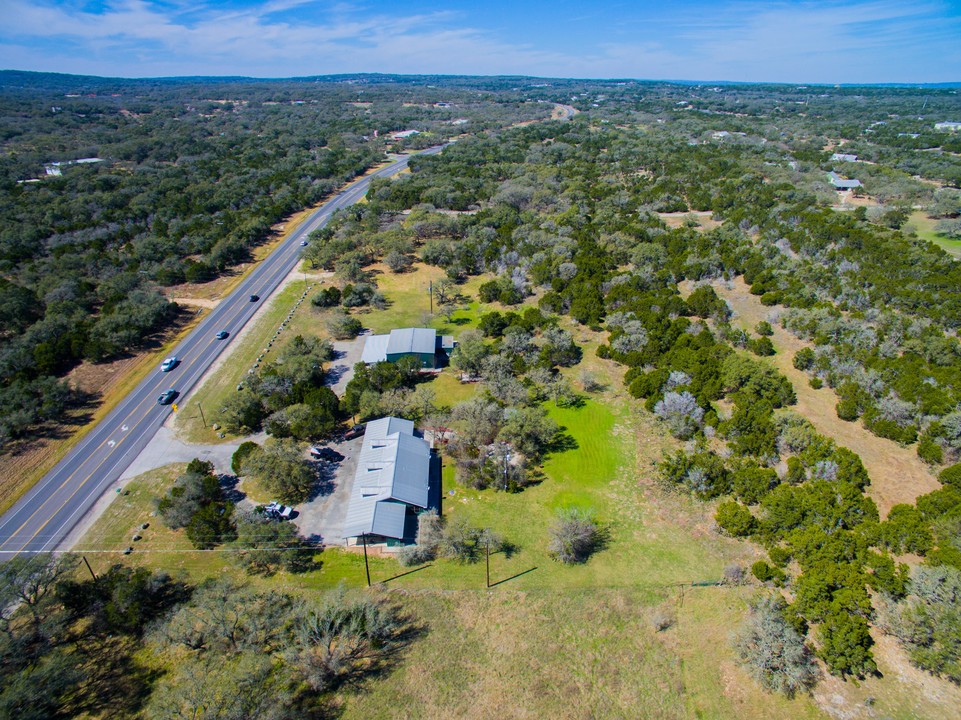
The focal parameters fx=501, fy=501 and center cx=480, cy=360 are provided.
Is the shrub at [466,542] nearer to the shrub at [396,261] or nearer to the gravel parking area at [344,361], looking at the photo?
the gravel parking area at [344,361]

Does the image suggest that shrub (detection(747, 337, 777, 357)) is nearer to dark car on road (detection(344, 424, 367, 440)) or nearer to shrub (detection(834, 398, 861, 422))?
shrub (detection(834, 398, 861, 422))

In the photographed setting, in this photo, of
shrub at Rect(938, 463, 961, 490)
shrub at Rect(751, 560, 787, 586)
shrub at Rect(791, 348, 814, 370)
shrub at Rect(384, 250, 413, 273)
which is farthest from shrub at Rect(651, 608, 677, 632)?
shrub at Rect(384, 250, 413, 273)

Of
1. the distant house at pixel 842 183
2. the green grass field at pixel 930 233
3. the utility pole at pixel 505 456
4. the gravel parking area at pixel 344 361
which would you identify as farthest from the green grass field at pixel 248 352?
the distant house at pixel 842 183

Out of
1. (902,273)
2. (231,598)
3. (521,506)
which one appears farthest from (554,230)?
(231,598)

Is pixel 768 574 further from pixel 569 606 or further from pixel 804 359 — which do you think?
pixel 804 359

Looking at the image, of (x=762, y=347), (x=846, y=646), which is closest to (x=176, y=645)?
(x=846, y=646)

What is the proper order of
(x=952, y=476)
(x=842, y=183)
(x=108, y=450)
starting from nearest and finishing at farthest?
(x=952, y=476) < (x=108, y=450) < (x=842, y=183)
